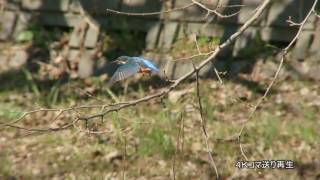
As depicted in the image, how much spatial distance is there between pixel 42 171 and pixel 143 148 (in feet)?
2.48

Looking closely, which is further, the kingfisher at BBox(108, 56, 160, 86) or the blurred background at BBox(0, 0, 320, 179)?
the blurred background at BBox(0, 0, 320, 179)

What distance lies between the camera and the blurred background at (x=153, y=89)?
182 inches

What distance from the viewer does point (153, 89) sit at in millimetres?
5543

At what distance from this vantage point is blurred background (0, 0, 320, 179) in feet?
15.2

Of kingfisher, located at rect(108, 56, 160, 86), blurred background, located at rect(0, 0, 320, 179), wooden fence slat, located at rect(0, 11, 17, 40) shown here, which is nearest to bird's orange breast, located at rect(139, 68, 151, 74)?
kingfisher, located at rect(108, 56, 160, 86)

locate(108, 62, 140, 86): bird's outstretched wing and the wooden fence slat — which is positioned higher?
locate(108, 62, 140, 86): bird's outstretched wing

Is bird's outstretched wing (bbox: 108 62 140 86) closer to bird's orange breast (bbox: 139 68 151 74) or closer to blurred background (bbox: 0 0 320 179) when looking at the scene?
bird's orange breast (bbox: 139 68 151 74)

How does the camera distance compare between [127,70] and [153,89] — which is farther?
[153,89]

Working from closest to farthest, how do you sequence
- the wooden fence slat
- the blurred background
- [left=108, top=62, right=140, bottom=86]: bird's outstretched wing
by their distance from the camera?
[left=108, top=62, right=140, bottom=86]: bird's outstretched wing
the blurred background
the wooden fence slat

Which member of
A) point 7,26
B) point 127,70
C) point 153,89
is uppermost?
point 127,70

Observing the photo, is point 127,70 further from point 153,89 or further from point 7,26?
point 7,26

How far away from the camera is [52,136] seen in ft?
16.7

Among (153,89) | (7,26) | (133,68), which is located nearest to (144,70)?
(133,68)

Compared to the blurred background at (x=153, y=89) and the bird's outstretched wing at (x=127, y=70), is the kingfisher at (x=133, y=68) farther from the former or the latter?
the blurred background at (x=153, y=89)
